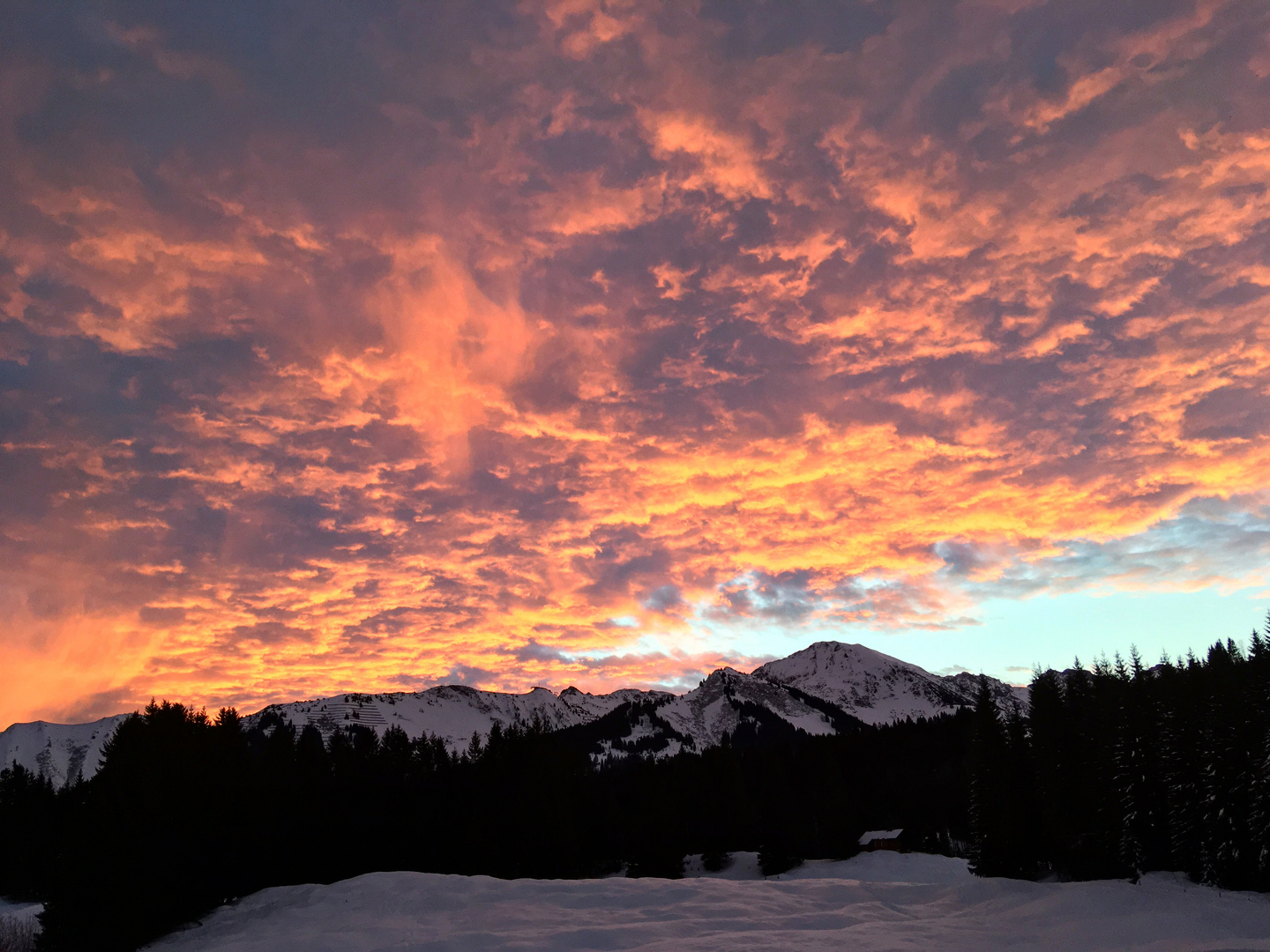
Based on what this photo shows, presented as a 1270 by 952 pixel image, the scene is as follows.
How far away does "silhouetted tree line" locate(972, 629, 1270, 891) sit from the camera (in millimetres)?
41188

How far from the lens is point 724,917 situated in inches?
1195

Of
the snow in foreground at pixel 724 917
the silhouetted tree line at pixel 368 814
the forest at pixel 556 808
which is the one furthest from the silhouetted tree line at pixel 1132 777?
the silhouetted tree line at pixel 368 814

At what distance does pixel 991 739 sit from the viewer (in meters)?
62.4

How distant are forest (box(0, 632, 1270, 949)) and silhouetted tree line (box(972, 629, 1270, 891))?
139mm

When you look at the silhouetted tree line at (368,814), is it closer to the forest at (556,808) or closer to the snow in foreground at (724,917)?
the forest at (556,808)

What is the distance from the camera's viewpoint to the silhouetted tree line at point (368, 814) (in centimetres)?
3625

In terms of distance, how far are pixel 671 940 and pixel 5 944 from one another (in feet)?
115

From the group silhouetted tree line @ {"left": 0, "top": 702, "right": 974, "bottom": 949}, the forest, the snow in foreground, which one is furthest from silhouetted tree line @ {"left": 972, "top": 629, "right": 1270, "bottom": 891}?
silhouetted tree line @ {"left": 0, "top": 702, "right": 974, "bottom": 949}

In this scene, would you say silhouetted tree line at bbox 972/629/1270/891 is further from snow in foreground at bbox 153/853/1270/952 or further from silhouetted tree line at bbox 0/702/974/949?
silhouetted tree line at bbox 0/702/974/949

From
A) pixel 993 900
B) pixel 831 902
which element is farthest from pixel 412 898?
pixel 993 900

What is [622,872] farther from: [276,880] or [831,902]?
[831,902]

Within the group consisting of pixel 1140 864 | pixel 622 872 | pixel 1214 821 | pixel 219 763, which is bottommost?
pixel 622 872

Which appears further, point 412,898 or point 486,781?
point 486,781

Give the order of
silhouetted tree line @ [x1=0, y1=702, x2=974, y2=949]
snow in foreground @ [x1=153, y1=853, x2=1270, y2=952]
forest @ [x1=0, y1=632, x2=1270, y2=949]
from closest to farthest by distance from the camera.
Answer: snow in foreground @ [x1=153, y1=853, x2=1270, y2=952] < silhouetted tree line @ [x1=0, y1=702, x2=974, y2=949] < forest @ [x1=0, y1=632, x2=1270, y2=949]
